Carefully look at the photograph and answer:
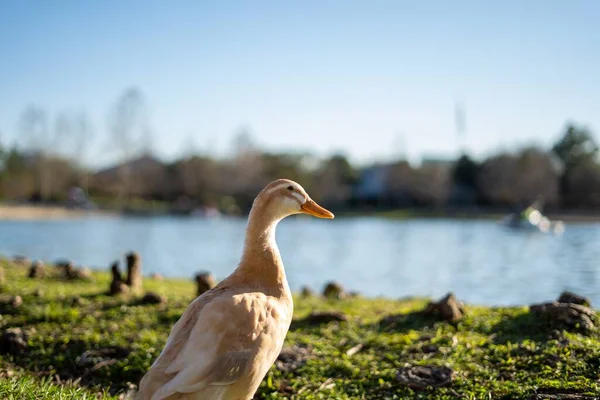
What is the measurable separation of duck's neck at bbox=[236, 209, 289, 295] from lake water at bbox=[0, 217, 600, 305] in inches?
299

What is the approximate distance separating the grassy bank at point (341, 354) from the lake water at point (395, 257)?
5.40 metres

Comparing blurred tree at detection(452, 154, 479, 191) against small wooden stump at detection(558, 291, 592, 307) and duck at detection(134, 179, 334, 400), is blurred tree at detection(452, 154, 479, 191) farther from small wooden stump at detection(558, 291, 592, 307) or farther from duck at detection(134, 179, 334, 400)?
duck at detection(134, 179, 334, 400)

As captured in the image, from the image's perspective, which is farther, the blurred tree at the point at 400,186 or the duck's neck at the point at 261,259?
the blurred tree at the point at 400,186

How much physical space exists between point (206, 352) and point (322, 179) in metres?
50.3

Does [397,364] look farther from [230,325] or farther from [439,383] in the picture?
[230,325]

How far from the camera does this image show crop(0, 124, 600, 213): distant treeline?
4197 centimetres

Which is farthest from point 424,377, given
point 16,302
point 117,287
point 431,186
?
point 431,186

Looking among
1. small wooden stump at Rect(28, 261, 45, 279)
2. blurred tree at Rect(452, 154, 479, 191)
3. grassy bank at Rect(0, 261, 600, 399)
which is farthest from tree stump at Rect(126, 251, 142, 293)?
blurred tree at Rect(452, 154, 479, 191)

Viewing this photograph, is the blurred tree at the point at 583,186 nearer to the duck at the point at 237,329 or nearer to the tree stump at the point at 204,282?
the tree stump at the point at 204,282

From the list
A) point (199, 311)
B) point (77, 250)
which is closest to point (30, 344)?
point (199, 311)

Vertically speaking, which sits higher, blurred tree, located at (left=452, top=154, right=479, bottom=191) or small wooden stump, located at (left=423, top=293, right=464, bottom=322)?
small wooden stump, located at (left=423, top=293, right=464, bottom=322)

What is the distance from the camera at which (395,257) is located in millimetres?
19109

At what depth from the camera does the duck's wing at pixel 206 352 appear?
2.59m

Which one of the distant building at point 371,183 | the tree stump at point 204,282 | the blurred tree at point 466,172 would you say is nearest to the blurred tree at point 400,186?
the distant building at point 371,183
